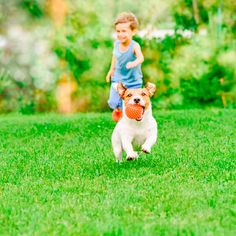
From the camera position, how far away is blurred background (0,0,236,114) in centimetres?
1513

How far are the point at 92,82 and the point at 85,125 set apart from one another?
4.24 m

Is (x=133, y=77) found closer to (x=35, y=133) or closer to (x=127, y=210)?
(x=35, y=133)

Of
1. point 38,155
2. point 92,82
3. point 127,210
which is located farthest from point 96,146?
point 92,82

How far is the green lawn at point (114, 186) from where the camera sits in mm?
4504

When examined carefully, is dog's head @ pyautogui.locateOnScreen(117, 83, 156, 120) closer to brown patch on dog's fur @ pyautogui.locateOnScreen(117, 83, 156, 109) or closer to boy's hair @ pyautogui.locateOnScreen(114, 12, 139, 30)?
brown patch on dog's fur @ pyautogui.locateOnScreen(117, 83, 156, 109)

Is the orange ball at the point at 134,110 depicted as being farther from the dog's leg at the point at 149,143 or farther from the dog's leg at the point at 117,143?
the dog's leg at the point at 117,143

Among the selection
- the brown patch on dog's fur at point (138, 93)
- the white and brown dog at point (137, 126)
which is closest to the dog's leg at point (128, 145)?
the white and brown dog at point (137, 126)

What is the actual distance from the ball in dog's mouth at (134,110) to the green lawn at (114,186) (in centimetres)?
49

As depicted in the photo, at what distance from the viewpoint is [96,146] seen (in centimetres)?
852

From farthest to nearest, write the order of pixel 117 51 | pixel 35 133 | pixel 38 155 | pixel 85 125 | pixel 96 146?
pixel 85 125, pixel 35 133, pixel 117 51, pixel 96 146, pixel 38 155

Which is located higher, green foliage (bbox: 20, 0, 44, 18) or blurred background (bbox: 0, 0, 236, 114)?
green foliage (bbox: 20, 0, 44, 18)

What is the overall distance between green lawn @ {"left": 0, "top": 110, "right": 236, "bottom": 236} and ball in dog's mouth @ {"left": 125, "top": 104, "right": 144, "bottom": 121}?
49 centimetres

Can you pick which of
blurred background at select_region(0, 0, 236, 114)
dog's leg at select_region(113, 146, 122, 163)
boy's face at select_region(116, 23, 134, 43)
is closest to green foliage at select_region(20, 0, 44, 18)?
blurred background at select_region(0, 0, 236, 114)

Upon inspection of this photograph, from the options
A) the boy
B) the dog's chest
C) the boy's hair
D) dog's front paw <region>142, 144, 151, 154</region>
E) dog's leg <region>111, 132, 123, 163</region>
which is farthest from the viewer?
the boy
